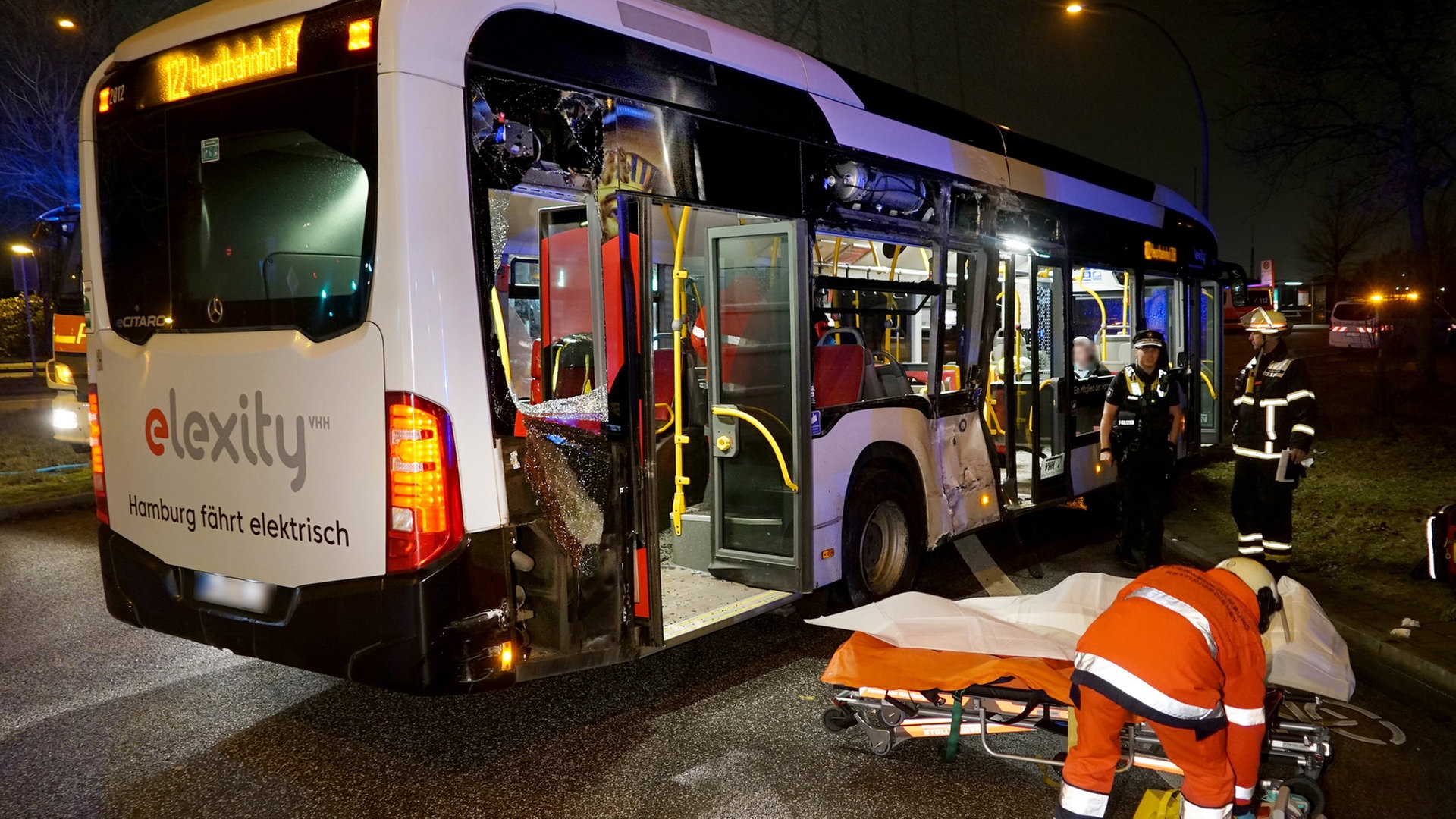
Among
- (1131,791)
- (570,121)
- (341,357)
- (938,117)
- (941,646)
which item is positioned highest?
(938,117)

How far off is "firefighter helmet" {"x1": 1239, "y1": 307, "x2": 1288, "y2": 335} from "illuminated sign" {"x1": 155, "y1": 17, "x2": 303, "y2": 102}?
5.94 m

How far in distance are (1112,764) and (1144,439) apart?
504cm

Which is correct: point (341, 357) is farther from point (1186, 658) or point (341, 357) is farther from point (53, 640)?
point (53, 640)

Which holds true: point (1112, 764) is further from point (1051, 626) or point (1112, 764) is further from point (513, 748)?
point (513, 748)

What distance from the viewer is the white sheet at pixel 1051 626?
3.58 m

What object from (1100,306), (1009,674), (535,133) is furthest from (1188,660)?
(1100,306)

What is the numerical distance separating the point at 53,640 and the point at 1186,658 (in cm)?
590

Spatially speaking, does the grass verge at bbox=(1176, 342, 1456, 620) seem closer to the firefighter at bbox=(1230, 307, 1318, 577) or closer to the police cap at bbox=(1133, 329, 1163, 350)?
the firefighter at bbox=(1230, 307, 1318, 577)

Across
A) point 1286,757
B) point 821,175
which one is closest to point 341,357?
point 821,175

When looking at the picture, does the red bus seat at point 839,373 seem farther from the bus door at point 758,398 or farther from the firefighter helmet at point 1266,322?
the firefighter helmet at point 1266,322

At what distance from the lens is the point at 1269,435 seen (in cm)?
674

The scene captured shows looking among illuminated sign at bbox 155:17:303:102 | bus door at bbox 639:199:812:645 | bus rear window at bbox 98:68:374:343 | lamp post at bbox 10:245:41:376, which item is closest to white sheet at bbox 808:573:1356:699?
bus door at bbox 639:199:812:645

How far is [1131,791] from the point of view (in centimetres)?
391

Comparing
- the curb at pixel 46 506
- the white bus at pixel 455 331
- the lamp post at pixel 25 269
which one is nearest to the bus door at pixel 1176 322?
the white bus at pixel 455 331
